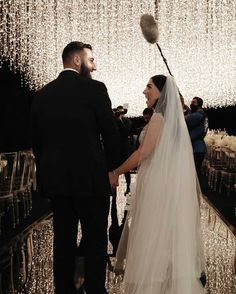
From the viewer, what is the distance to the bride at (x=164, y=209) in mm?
3828

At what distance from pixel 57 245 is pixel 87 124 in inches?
30.5

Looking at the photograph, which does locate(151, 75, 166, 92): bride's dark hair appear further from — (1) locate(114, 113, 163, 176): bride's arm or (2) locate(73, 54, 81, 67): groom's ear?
(2) locate(73, 54, 81, 67): groom's ear

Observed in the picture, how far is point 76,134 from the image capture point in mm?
3342

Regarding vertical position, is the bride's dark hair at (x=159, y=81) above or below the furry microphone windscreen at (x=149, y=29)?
below

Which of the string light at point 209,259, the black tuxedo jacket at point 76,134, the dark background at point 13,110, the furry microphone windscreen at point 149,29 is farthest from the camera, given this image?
the dark background at point 13,110

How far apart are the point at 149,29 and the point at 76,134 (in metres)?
1.60

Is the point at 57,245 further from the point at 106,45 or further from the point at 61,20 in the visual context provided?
the point at 106,45

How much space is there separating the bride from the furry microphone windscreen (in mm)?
682

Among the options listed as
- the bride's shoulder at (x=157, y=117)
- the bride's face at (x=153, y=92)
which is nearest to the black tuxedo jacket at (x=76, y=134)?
the bride's shoulder at (x=157, y=117)

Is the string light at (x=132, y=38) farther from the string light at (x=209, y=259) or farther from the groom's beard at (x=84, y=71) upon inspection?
the groom's beard at (x=84, y=71)

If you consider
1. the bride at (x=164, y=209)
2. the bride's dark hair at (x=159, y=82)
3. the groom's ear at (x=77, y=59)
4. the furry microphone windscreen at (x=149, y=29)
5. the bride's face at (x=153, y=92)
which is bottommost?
the bride at (x=164, y=209)

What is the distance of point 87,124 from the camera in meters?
3.33

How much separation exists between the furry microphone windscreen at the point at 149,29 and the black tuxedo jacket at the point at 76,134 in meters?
1.35

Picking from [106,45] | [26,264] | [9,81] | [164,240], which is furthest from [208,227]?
[9,81]
